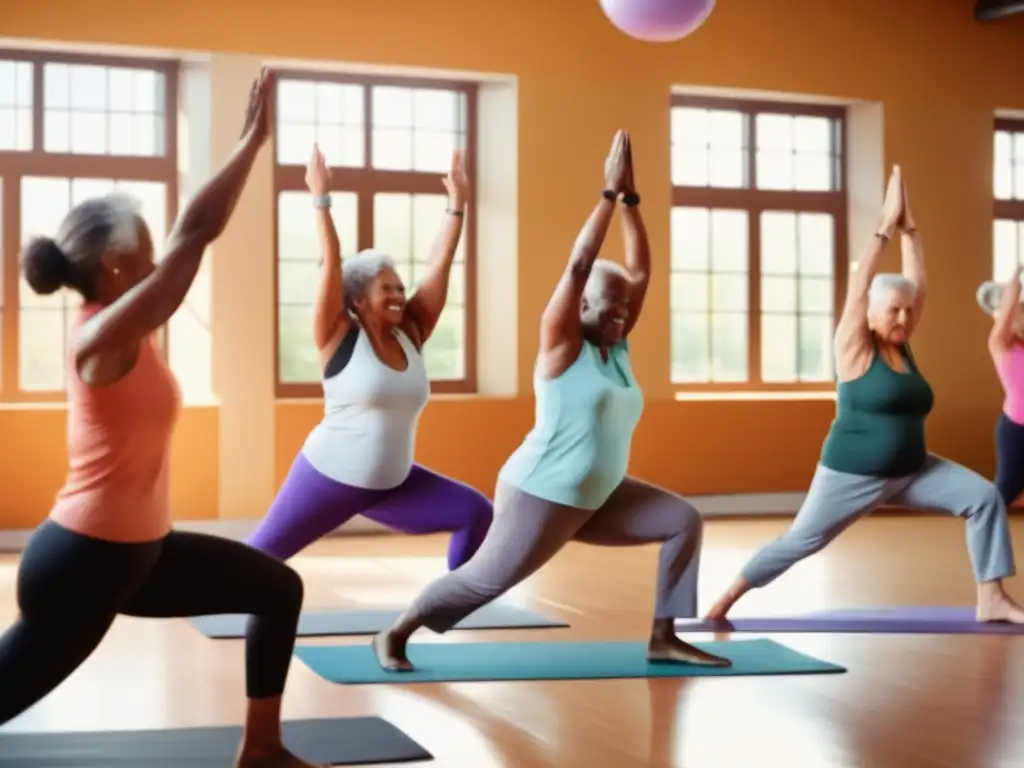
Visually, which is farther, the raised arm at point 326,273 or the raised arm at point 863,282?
the raised arm at point 863,282

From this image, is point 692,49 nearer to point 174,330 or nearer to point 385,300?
point 174,330

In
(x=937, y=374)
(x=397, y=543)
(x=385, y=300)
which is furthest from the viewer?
(x=937, y=374)

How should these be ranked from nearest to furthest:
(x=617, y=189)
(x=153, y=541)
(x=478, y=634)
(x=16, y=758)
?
(x=153, y=541) < (x=16, y=758) < (x=617, y=189) < (x=478, y=634)

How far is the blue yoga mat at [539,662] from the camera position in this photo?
4.44 meters

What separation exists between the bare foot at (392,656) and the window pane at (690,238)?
228 inches

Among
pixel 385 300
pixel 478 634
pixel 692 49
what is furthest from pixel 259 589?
pixel 692 49

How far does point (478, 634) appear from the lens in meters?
5.26

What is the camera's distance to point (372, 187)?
9.18 metres

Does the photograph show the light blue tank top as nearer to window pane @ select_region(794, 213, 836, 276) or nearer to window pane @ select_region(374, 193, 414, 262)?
window pane @ select_region(374, 193, 414, 262)

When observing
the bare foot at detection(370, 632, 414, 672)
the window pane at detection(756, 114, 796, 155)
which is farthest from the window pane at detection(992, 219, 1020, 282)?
the bare foot at detection(370, 632, 414, 672)

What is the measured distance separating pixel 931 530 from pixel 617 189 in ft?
17.0

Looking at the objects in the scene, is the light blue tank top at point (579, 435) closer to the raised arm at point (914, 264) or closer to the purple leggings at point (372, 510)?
the purple leggings at point (372, 510)

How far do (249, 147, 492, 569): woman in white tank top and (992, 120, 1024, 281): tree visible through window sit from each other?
6.90m

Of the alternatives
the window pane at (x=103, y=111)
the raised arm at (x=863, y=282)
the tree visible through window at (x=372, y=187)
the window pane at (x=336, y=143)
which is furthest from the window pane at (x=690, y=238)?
the raised arm at (x=863, y=282)
